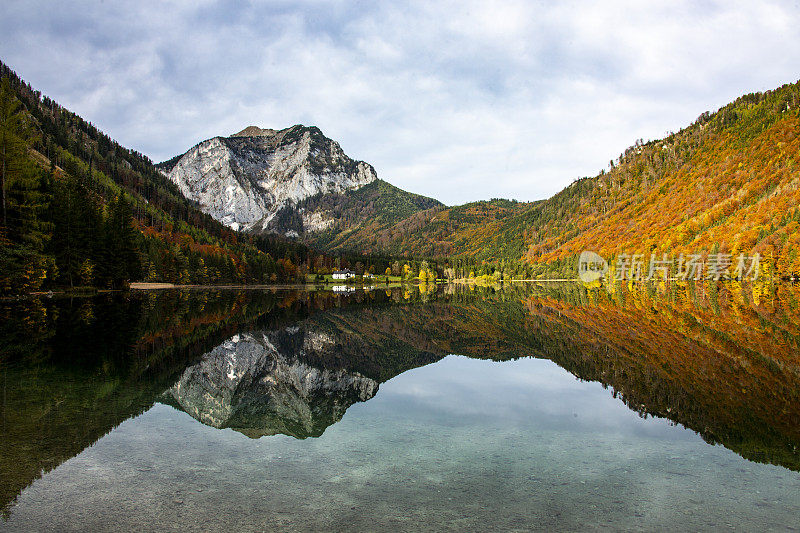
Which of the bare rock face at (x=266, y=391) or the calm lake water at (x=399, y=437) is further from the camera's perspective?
the bare rock face at (x=266, y=391)

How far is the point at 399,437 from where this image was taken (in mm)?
10430

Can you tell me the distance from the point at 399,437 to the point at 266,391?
587 centimetres

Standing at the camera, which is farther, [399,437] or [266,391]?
[266,391]

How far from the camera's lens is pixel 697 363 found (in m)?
17.1

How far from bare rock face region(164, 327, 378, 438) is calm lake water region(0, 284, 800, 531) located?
102 millimetres

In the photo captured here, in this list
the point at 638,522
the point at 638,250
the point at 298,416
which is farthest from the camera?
the point at 638,250

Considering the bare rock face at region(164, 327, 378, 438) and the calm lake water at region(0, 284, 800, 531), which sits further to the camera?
the bare rock face at region(164, 327, 378, 438)

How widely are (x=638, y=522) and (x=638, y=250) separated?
611ft

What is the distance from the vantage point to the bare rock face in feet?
37.7

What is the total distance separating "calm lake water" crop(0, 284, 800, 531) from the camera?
264 inches

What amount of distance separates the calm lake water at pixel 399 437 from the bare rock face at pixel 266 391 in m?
0.10

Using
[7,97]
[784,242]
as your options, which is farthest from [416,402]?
[784,242]

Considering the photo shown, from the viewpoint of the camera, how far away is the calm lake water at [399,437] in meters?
6.70

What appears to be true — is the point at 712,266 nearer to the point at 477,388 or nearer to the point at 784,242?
the point at 784,242
